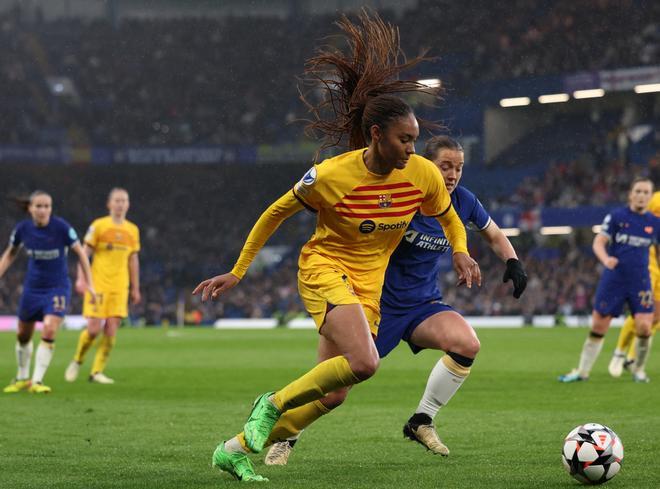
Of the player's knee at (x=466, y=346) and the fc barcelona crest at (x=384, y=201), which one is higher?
the fc barcelona crest at (x=384, y=201)

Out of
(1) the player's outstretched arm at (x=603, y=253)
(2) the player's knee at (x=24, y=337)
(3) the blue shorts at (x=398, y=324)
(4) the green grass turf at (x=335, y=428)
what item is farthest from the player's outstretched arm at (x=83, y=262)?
(3) the blue shorts at (x=398, y=324)

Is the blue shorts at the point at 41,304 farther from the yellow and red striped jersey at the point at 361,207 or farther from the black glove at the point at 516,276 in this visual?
the black glove at the point at 516,276

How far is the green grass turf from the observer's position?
233 inches

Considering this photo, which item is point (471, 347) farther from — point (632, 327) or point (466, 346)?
point (632, 327)

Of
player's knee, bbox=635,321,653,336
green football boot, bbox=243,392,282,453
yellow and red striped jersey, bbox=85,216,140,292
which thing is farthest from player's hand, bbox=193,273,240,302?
yellow and red striped jersey, bbox=85,216,140,292

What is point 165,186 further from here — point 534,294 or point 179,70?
point 534,294

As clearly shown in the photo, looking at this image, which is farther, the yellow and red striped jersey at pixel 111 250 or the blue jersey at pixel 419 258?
the yellow and red striped jersey at pixel 111 250

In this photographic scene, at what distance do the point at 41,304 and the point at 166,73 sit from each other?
3623 cm

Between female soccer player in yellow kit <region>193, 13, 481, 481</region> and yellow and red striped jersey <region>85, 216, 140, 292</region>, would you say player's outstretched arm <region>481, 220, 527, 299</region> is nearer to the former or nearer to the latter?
female soccer player in yellow kit <region>193, 13, 481, 481</region>

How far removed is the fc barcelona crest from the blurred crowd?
38507mm

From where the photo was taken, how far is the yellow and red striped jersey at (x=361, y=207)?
5.84m

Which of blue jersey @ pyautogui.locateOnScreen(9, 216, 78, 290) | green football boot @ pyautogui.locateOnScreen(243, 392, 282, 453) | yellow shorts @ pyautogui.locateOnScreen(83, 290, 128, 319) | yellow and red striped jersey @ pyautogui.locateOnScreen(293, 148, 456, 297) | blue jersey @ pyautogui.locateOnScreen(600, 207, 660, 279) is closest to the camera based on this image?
green football boot @ pyautogui.locateOnScreen(243, 392, 282, 453)

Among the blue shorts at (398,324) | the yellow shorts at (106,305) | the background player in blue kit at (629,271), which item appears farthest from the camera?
the yellow shorts at (106,305)

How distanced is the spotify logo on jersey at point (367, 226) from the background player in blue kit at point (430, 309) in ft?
3.00
